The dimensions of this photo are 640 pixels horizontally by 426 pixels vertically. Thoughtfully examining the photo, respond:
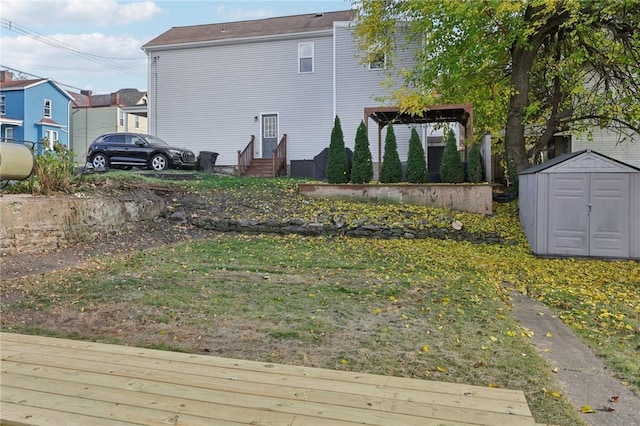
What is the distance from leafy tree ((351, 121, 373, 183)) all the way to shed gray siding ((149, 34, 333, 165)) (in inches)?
256

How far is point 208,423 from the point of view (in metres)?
1.77

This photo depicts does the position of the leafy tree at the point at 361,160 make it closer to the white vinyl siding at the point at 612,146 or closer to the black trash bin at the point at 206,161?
the black trash bin at the point at 206,161

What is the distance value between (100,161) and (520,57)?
14.3 m

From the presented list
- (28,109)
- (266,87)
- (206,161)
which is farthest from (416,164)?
(28,109)

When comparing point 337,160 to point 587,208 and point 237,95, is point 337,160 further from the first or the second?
point 237,95

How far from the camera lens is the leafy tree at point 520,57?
10.6 metres

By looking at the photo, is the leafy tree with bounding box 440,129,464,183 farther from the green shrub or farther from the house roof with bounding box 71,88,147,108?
the house roof with bounding box 71,88,147,108

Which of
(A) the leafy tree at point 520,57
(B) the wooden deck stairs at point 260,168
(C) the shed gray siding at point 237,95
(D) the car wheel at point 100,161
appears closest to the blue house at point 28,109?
(C) the shed gray siding at point 237,95

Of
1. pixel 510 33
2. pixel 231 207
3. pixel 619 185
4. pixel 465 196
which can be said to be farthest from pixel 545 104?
pixel 231 207

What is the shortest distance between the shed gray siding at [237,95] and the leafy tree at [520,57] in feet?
14.2

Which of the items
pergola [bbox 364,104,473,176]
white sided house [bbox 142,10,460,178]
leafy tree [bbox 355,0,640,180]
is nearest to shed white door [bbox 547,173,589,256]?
leafy tree [bbox 355,0,640,180]

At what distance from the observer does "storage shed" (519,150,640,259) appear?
8773 mm

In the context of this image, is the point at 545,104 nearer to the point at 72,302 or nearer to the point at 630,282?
the point at 630,282

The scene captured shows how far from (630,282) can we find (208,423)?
24.0ft
